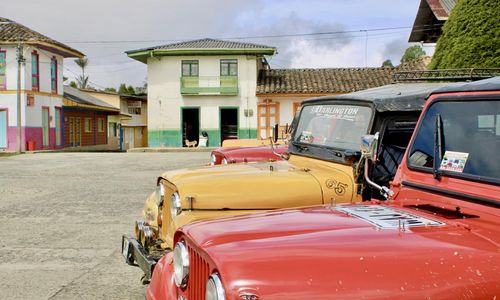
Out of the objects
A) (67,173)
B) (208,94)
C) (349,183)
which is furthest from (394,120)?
(208,94)

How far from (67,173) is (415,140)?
1361cm

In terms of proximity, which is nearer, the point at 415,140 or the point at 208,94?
the point at 415,140

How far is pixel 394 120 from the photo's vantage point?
4.42 meters

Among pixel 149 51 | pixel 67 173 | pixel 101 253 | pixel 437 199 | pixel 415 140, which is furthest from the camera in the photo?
pixel 149 51

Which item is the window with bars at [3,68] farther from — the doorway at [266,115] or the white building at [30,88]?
the doorway at [266,115]

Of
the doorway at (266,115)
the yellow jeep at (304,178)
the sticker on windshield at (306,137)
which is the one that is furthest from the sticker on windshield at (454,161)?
the doorway at (266,115)

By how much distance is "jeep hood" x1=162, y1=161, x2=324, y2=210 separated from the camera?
3.96 metres

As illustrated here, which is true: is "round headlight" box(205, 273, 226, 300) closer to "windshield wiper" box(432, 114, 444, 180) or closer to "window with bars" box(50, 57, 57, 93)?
"windshield wiper" box(432, 114, 444, 180)

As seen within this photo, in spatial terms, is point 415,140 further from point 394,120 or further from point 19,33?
point 19,33

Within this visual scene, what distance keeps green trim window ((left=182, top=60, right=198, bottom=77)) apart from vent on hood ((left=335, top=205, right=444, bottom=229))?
91.8 ft

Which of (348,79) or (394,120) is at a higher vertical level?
(348,79)

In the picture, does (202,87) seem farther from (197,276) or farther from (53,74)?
(197,276)

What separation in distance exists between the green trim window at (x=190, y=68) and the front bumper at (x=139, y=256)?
2651 centimetres

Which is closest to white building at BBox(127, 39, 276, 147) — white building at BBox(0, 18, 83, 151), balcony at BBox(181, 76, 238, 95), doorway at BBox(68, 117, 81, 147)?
balcony at BBox(181, 76, 238, 95)
